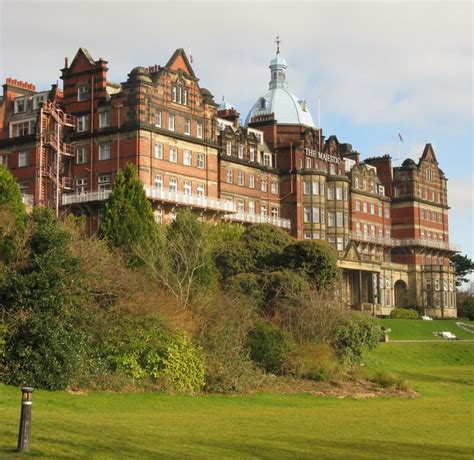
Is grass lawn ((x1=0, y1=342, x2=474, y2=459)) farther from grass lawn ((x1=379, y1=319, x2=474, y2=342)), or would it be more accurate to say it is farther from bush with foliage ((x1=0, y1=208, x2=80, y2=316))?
grass lawn ((x1=379, y1=319, x2=474, y2=342))

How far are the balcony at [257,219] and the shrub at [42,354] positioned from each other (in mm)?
47225

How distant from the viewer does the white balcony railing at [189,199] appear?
2702 inches

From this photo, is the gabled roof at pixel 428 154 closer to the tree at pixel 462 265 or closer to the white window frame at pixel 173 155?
the tree at pixel 462 265

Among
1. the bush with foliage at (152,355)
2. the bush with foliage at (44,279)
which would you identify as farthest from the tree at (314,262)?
the bush with foliage at (44,279)

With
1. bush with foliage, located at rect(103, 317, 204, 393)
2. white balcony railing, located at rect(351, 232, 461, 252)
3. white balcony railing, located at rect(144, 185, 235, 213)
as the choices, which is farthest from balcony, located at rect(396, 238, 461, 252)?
bush with foliage, located at rect(103, 317, 204, 393)

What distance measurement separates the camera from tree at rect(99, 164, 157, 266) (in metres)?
48.9

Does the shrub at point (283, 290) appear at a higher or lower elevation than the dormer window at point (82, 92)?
lower

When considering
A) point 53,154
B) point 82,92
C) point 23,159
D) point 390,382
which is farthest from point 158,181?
point 390,382

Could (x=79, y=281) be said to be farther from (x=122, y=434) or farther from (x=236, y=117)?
(x=236, y=117)

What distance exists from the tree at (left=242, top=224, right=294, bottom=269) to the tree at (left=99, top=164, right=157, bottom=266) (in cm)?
701

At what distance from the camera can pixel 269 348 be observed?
1553 inches

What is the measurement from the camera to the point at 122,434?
19.1 metres

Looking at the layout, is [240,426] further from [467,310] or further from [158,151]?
[467,310]

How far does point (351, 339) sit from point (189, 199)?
31.4 m
